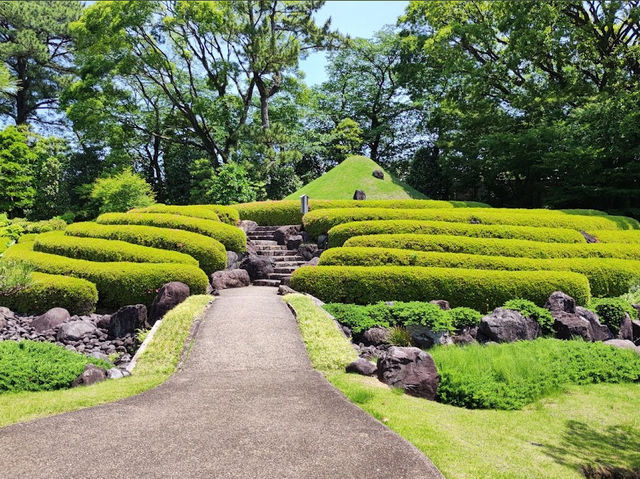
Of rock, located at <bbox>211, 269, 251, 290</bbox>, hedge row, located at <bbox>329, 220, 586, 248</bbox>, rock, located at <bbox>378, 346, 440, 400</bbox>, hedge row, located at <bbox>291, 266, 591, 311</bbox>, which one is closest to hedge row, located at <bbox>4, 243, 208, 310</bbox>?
rock, located at <bbox>211, 269, 251, 290</bbox>

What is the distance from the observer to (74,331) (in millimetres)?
10336

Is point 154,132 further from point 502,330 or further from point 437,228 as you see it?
point 502,330

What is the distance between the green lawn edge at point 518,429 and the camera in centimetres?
449

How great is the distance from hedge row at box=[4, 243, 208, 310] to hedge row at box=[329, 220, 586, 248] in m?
5.99

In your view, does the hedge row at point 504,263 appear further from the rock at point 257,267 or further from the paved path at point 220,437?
the paved path at point 220,437

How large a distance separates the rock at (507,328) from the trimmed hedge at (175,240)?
28.8 ft

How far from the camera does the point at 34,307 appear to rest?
11672 mm

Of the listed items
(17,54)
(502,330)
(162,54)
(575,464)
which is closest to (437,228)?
(502,330)

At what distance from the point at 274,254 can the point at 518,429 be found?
13.7 m

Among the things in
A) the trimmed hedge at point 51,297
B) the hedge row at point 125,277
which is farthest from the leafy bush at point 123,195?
the trimmed hedge at point 51,297

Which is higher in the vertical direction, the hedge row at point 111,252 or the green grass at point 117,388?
the hedge row at point 111,252

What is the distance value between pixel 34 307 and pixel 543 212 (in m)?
19.3

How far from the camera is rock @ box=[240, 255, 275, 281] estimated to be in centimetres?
1598

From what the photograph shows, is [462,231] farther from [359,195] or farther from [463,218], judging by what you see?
[359,195]
